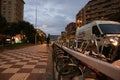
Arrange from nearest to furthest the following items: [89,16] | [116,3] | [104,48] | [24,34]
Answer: [104,48]
[24,34]
[116,3]
[89,16]

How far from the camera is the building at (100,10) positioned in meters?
93.6

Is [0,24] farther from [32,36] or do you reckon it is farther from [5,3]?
[5,3]

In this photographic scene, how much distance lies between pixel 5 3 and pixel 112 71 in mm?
113266

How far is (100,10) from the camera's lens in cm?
10381

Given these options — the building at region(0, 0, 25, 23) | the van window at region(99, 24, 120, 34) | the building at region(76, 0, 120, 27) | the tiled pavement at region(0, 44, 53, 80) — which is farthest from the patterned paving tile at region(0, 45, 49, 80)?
the building at region(0, 0, 25, 23)

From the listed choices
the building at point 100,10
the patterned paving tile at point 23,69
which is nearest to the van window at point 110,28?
the patterned paving tile at point 23,69

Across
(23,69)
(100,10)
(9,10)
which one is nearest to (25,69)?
(23,69)

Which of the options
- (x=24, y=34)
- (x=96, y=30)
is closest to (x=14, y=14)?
(x=24, y=34)

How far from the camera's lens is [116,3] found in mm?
92375

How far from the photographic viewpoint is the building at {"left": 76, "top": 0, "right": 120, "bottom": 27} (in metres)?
93.6

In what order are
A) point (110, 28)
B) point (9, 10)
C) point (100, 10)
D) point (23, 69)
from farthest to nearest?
point (9, 10) < point (100, 10) < point (110, 28) < point (23, 69)

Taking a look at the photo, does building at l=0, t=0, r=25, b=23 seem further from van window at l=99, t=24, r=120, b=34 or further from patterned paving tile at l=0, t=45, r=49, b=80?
patterned paving tile at l=0, t=45, r=49, b=80

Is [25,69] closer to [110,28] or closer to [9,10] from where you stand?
[110,28]

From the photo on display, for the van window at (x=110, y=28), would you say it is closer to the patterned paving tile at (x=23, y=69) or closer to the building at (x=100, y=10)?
the patterned paving tile at (x=23, y=69)
